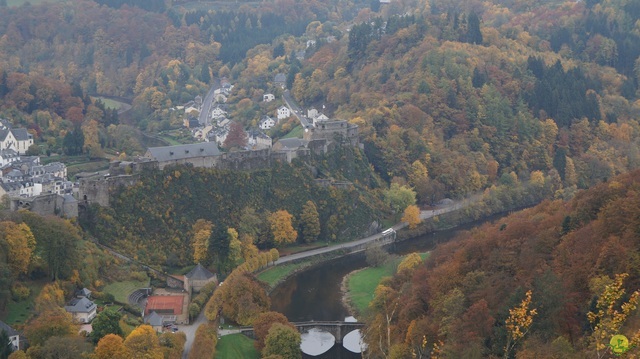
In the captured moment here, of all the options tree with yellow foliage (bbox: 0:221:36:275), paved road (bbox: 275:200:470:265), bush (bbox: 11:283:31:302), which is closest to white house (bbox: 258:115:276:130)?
paved road (bbox: 275:200:470:265)

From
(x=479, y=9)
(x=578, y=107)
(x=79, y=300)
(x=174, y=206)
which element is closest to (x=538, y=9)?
(x=479, y=9)

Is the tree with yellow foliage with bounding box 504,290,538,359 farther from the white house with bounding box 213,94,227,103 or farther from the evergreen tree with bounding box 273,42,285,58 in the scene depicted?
the evergreen tree with bounding box 273,42,285,58

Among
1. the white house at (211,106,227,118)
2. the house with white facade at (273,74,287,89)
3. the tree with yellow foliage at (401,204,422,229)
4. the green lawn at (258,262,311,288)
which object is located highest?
the house with white facade at (273,74,287,89)

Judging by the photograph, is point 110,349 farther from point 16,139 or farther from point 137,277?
point 16,139

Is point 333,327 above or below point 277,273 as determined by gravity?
above

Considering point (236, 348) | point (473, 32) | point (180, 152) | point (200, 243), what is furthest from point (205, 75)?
point (236, 348)

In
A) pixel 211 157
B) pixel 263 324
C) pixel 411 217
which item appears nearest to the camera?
pixel 263 324

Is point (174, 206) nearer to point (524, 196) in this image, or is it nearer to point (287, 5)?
point (524, 196)
